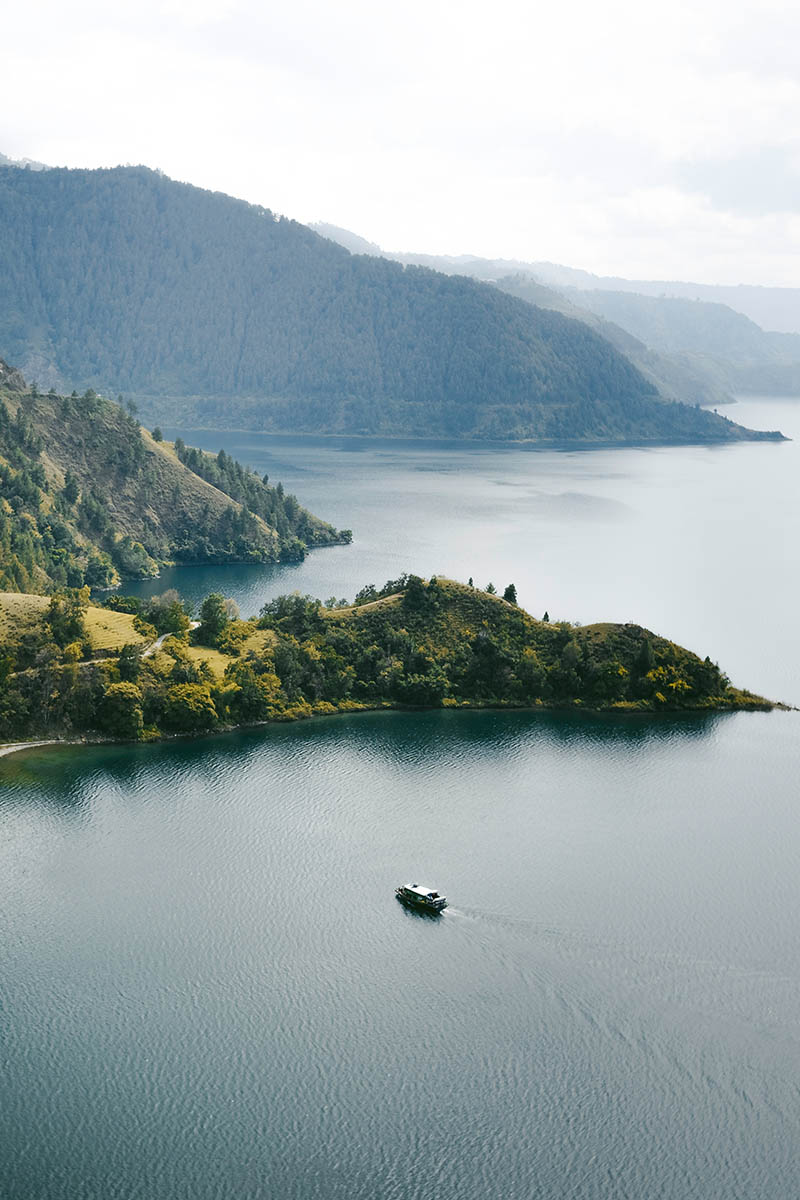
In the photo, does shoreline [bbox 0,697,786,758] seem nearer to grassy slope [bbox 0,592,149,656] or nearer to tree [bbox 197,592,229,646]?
tree [bbox 197,592,229,646]

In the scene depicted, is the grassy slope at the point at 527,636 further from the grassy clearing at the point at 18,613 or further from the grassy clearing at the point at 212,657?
the grassy clearing at the point at 18,613

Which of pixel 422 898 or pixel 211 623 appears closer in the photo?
pixel 422 898

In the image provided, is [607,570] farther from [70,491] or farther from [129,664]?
[129,664]

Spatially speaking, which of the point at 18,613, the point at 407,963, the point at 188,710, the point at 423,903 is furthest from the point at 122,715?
the point at 407,963

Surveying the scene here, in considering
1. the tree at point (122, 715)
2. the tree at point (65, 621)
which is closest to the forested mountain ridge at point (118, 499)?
the tree at point (65, 621)

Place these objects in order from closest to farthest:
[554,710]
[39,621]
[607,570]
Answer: [39,621]
[554,710]
[607,570]

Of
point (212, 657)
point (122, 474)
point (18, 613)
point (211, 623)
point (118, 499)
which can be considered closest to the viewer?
point (18, 613)
